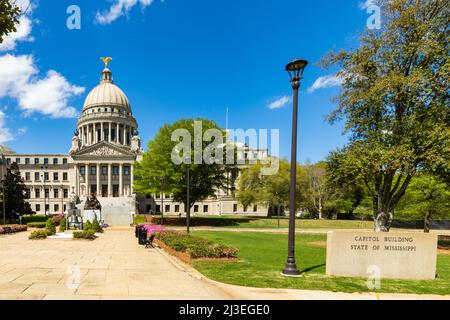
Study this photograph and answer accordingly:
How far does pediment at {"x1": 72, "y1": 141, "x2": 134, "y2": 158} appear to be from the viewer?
81000mm

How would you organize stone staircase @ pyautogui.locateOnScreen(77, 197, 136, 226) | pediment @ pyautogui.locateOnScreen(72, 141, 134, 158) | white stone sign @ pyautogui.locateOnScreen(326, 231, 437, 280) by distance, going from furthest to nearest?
pediment @ pyautogui.locateOnScreen(72, 141, 134, 158) < stone staircase @ pyautogui.locateOnScreen(77, 197, 136, 226) < white stone sign @ pyautogui.locateOnScreen(326, 231, 437, 280)

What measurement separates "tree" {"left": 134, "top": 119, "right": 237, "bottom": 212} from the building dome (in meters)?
62.7

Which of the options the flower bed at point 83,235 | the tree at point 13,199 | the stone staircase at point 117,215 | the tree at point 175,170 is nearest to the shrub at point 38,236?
the flower bed at point 83,235

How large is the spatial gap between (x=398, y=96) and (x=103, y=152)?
3074 inches

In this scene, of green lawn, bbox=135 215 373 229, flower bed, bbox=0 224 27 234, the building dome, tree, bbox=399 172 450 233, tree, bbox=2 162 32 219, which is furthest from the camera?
the building dome

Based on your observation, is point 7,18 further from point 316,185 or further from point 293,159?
point 316,185

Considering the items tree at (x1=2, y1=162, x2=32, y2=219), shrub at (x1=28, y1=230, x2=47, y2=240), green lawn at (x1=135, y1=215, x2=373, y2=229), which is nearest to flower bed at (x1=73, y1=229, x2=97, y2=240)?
shrub at (x1=28, y1=230, x2=47, y2=240)

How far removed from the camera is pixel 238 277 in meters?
9.87

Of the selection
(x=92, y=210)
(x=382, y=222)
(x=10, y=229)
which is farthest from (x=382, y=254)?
(x=92, y=210)

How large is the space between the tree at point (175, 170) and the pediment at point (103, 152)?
37.4m

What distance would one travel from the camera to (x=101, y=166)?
273ft

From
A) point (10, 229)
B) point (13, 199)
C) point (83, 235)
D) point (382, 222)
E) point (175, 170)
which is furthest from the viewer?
point (13, 199)

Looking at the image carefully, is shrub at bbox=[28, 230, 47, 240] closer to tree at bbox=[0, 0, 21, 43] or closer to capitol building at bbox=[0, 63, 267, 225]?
tree at bbox=[0, 0, 21, 43]
